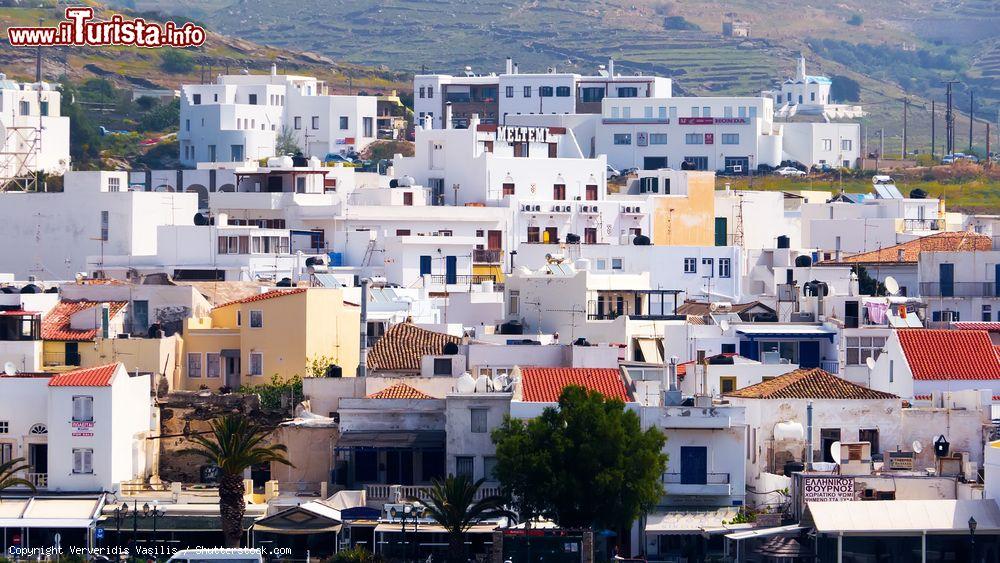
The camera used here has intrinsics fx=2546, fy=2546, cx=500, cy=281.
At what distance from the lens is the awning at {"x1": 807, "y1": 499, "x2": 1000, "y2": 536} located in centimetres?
4397

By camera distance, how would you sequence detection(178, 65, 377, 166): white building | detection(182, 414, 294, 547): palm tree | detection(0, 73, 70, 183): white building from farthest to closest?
detection(178, 65, 377, 166): white building < detection(0, 73, 70, 183): white building < detection(182, 414, 294, 547): palm tree

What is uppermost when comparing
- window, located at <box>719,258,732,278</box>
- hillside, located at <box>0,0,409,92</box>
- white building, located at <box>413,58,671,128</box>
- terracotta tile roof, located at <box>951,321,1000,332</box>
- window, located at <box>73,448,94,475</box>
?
hillside, located at <box>0,0,409,92</box>

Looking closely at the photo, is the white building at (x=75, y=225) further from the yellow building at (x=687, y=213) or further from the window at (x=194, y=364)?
the window at (x=194, y=364)

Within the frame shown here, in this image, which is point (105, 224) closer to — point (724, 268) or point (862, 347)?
point (724, 268)

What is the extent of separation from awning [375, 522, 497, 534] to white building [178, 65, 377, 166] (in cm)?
7193

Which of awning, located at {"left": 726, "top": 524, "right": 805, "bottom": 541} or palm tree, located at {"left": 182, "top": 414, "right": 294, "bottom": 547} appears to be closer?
awning, located at {"left": 726, "top": 524, "right": 805, "bottom": 541}

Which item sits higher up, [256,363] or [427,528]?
[256,363]

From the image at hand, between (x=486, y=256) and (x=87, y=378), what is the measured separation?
129 feet

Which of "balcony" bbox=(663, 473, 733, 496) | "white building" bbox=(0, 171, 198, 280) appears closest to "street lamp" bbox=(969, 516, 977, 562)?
"balcony" bbox=(663, 473, 733, 496)

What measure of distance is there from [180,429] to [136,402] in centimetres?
234

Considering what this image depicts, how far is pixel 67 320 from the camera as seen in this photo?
2438 inches

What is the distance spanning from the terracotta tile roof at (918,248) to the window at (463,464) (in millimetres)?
32974

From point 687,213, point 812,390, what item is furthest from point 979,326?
point 687,213

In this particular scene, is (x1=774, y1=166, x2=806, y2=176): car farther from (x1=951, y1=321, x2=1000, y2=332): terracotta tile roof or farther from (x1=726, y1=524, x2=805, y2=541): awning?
(x1=726, y1=524, x2=805, y2=541): awning
